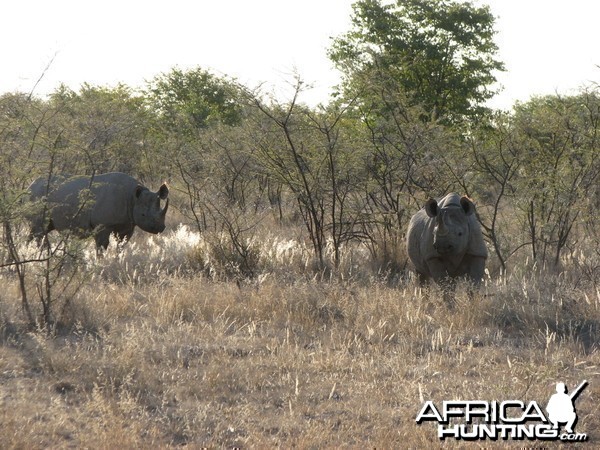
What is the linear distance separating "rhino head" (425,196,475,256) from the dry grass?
0.51 metres

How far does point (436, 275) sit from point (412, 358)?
2053 millimetres

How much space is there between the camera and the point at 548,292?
9164mm

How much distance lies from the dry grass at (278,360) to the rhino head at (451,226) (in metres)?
0.51

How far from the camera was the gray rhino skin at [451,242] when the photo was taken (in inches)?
A: 328

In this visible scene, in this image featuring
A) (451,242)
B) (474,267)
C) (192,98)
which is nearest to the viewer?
(451,242)

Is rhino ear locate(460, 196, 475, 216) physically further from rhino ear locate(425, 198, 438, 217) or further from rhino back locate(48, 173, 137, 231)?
rhino back locate(48, 173, 137, 231)

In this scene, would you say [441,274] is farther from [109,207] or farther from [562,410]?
[109,207]

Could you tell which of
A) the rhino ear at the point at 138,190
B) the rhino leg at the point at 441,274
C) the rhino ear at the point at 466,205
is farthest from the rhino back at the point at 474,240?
the rhino ear at the point at 138,190

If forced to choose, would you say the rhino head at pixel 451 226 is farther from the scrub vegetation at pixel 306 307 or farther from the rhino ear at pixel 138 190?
the rhino ear at pixel 138 190

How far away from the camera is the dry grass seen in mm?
5266

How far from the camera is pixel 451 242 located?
27.2ft

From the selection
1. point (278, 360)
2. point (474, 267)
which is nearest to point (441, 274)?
point (474, 267)

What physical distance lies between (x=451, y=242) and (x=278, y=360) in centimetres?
244

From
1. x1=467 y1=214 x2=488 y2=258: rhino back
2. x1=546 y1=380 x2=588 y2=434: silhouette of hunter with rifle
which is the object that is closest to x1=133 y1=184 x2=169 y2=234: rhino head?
x1=467 y1=214 x2=488 y2=258: rhino back
